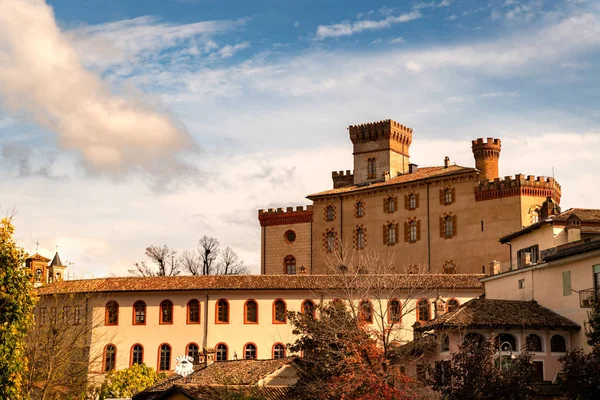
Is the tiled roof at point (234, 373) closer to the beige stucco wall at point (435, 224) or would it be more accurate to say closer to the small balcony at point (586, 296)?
the small balcony at point (586, 296)

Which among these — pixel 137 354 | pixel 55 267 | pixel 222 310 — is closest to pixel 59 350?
pixel 137 354

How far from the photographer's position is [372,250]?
75.4 meters

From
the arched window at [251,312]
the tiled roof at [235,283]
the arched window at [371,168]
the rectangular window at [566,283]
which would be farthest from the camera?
the arched window at [371,168]

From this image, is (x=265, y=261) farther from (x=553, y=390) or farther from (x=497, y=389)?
(x=497, y=389)

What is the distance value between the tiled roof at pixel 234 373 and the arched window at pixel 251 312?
473 inches

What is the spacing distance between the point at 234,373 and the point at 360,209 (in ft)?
115

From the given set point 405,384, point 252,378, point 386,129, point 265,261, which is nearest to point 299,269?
point 265,261

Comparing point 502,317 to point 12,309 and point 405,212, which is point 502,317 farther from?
point 405,212

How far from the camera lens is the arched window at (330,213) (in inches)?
3118

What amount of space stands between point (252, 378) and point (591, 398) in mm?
16328

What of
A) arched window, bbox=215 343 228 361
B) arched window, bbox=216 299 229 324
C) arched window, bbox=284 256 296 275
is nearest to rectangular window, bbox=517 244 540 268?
arched window, bbox=216 299 229 324

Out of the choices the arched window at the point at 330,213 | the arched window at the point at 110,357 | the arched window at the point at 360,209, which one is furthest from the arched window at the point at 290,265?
the arched window at the point at 110,357

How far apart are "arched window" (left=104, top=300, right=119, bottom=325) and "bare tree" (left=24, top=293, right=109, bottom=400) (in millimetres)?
488

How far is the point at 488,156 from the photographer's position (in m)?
76.3
